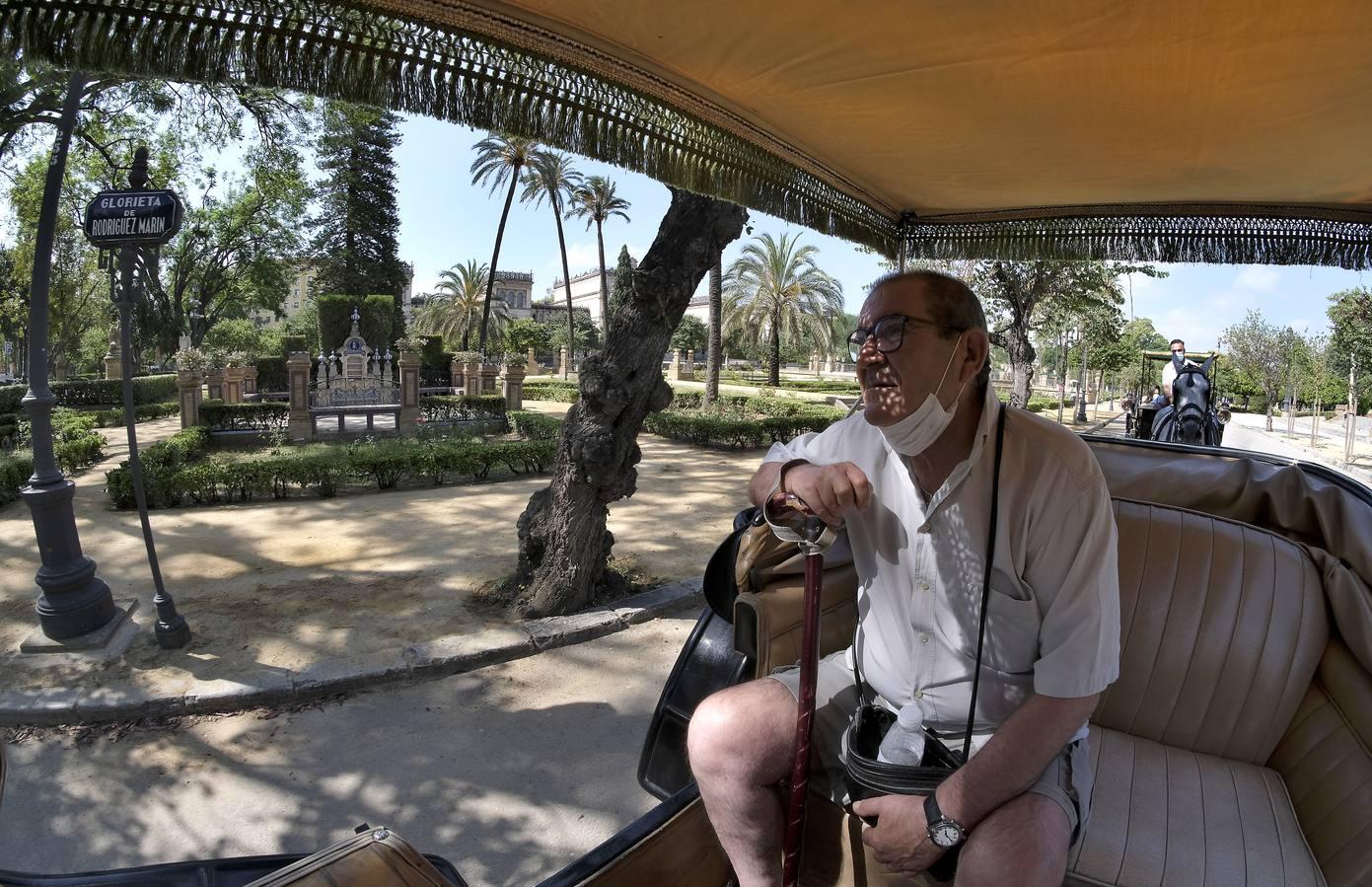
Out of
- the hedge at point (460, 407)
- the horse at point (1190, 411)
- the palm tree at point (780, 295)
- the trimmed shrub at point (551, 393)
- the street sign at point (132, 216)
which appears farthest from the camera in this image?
the palm tree at point (780, 295)

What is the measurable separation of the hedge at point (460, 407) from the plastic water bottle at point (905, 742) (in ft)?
58.5

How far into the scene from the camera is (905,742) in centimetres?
169

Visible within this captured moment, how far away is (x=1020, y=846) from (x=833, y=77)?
5.67ft

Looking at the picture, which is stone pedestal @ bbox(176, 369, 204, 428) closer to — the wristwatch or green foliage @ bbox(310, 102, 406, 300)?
the wristwatch

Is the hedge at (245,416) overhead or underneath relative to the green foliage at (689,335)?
underneath

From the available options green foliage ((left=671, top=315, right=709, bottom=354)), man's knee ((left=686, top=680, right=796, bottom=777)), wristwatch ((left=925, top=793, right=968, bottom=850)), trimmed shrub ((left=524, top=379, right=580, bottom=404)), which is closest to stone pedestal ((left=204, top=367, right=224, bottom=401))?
trimmed shrub ((left=524, top=379, right=580, bottom=404))

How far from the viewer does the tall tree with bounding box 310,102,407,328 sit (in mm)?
38625

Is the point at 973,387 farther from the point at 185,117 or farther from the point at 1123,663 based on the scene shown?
the point at 185,117

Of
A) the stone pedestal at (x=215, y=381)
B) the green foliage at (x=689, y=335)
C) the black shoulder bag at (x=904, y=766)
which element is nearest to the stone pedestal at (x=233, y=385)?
the stone pedestal at (x=215, y=381)

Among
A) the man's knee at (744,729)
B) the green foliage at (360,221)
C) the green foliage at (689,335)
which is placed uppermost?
the green foliage at (360,221)

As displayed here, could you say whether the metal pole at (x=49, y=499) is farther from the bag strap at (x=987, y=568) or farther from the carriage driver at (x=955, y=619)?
the bag strap at (x=987, y=568)

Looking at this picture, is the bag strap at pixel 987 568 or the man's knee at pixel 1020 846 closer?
the man's knee at pixel 1020 846

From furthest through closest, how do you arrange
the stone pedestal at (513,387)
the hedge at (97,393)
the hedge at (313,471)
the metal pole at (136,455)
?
the hedge at (97,393) < the stone pedestal at (513,387) < the hedge at (313,471) < the metal pole at (136,455)

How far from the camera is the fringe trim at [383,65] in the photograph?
53.5 inches
